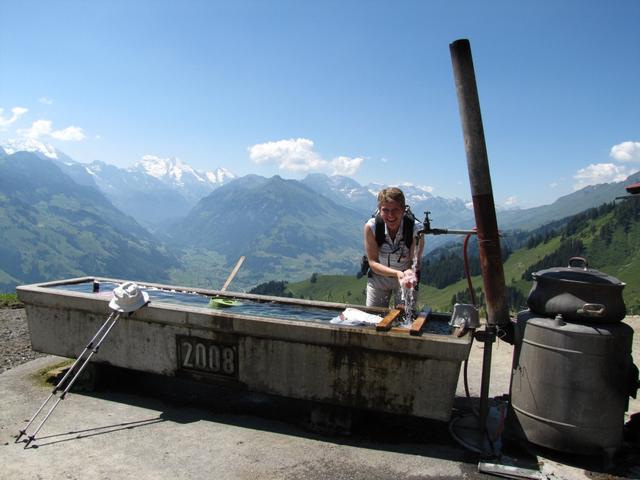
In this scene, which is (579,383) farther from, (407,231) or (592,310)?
(407,231)

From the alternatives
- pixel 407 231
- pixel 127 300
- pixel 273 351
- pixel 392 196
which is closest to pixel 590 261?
pixel 407 231

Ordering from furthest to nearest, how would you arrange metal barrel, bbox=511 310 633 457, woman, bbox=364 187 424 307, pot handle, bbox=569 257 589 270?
woman, bbox=364 187 424 307 < pot handle, bbox=569 257 589 270 < metal barrel, bbox=511 310 633 457

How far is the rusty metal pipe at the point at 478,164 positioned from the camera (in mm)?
5227

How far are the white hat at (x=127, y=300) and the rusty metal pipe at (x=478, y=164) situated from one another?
4432 mm

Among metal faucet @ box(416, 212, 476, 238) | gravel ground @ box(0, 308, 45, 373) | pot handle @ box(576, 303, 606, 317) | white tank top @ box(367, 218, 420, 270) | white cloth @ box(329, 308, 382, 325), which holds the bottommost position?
gravel ground @ box(0, 308, 45, 373)

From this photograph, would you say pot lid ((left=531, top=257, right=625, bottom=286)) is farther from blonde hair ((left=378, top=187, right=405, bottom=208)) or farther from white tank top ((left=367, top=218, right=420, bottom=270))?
blonde hair ((left=378, top=187, right=405, bottom=208))

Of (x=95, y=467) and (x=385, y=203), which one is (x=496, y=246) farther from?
(x=95, y=467)

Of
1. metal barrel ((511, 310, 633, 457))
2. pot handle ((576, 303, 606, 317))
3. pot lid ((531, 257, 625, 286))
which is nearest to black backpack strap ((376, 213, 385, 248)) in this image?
Result: pot lid ((531, 257, 625, 286))

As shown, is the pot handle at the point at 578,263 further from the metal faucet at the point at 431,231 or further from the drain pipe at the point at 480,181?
the metal faucet at the point at 431,231

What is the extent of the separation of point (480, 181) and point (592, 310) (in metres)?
1.74

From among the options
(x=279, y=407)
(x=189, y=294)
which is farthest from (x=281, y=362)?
(x=189, y=294)

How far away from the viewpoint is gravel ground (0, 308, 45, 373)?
877 cm

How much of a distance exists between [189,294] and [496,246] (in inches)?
214

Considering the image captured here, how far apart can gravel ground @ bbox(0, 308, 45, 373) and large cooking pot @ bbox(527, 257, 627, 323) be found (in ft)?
28.1
